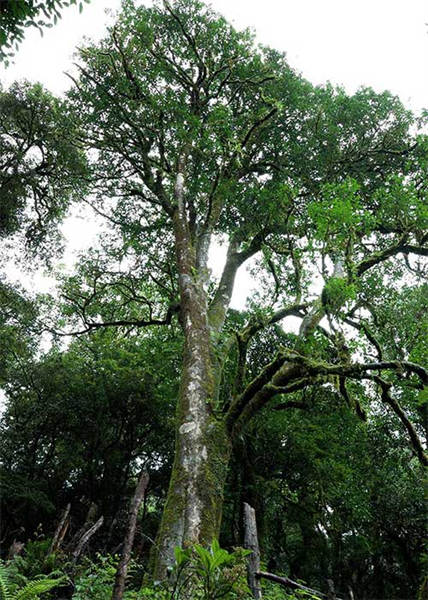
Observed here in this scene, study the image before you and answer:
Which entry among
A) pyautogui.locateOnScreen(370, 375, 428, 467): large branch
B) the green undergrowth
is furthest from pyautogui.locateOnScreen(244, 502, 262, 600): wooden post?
pyautogui.locateOnScreen(370, 375, 428, 467): large branch

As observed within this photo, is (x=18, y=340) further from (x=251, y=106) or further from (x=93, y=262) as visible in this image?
(x=251, y=106)

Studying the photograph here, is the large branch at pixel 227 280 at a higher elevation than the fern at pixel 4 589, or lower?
higher

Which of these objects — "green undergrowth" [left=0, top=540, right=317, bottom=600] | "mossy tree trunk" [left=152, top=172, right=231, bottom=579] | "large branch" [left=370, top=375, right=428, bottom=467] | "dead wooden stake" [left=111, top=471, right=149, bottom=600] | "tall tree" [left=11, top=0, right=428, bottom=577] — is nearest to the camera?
"green undergrowth" [left=0, top=540, right=317, bottom=600]

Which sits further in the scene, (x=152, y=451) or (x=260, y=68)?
(x=152, y=451)

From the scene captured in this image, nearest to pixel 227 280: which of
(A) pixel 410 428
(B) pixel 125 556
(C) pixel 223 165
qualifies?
(C) pixel 223 165

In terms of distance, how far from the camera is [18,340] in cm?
1166

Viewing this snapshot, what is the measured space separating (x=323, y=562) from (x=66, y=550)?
10477mm

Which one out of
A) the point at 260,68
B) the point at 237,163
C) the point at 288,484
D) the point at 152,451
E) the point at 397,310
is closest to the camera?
the point at 237,163

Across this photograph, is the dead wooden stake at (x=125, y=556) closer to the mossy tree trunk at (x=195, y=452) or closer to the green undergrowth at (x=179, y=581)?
the green undergrowth at (x=179, y=581)

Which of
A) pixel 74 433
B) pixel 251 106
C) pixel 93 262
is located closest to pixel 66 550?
pixel 74 433

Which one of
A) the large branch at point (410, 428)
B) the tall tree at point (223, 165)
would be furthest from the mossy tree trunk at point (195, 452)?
the large branch at point (410, 428)

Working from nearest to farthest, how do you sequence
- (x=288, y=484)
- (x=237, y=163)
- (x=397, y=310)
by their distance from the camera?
(x=237, y=163)
(x=397, y=310)
(x=288, y=484)

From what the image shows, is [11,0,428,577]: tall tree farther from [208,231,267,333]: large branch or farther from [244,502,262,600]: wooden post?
[244,502,262,600]: wooden post

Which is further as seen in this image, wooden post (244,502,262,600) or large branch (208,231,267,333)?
large branch (208,231,267,333)
